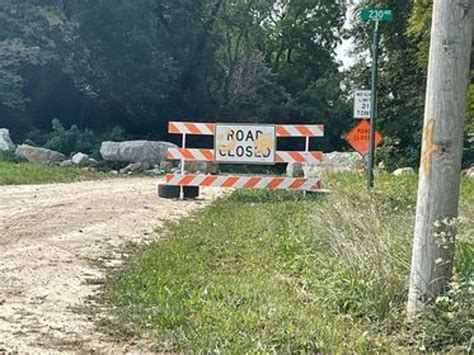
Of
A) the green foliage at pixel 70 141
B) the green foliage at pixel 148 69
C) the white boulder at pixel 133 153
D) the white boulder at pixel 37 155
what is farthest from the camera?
the green foliage at pixel 148 69

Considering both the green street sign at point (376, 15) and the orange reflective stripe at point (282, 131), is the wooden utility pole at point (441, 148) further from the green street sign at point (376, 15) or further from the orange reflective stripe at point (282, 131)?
the orange reflective stripe at point (282, 131)

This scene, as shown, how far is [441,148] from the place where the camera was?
12.9 ft

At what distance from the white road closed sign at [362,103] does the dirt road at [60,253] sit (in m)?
3.28

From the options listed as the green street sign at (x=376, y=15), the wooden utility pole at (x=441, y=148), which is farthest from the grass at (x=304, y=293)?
the green street sign at (x=376, y=15)

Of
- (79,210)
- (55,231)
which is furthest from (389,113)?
(55,231)

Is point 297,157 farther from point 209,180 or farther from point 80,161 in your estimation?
point 80,161

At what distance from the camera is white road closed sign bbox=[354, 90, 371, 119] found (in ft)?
35.8

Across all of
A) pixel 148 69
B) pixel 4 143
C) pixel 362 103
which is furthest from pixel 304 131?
pixel 148 69

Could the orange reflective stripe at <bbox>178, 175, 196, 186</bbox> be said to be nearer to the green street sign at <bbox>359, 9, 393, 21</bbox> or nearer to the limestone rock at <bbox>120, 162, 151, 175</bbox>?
the green street sign at <bbox>359, 9, 393, 21</bbox>

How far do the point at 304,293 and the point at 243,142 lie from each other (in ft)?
24.6

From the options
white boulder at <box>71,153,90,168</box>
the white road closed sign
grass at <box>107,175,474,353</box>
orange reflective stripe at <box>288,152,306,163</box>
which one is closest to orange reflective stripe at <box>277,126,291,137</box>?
orange reflective stripe at <box>288,152,306,163</box>

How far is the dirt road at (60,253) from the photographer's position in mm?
4012

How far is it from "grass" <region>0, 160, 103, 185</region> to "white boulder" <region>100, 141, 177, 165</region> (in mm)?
3861

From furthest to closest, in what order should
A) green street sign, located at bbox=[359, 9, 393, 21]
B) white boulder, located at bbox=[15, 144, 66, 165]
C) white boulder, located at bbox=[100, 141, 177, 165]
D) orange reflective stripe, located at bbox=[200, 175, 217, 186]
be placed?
white boulder, located at bbox=[100, 141, 177, 165] → white boulder, located at bbox=[15, 144, 66, 165] → orange reflective stripe, located at bbox=[200, 175, 217, 186] → green street sign, located at bbox=[359, 9, 393, 21]
